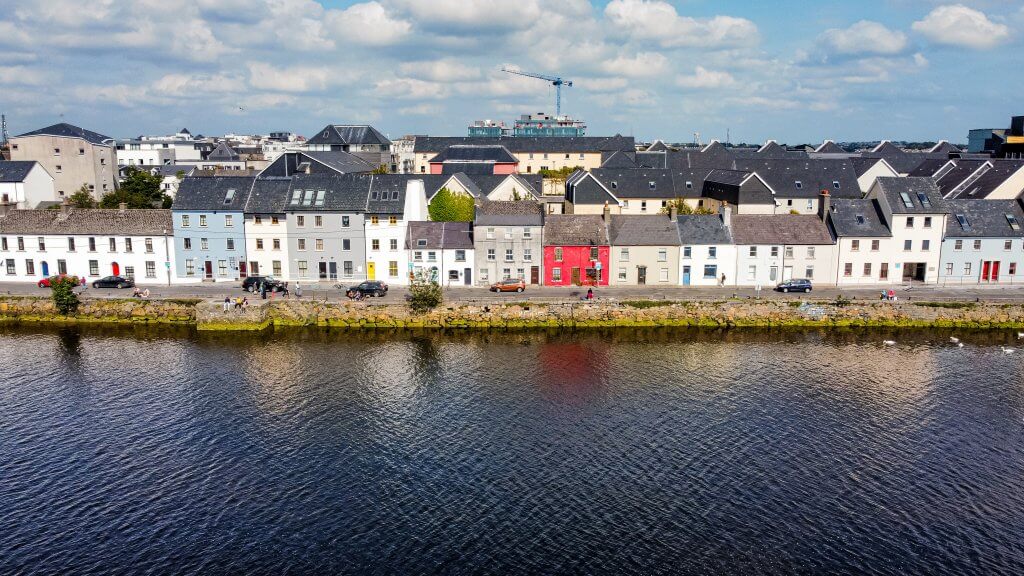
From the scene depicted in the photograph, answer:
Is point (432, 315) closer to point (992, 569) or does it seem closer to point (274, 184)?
point (274, 184)

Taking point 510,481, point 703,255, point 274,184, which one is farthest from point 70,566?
point 703,255

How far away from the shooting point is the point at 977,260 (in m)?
68.6

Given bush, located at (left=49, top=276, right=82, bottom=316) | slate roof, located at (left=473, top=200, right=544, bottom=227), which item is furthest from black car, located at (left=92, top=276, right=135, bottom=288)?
slate roof, located at (left=473, top=200, right=544, bottom=227)

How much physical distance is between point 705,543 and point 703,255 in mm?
39964

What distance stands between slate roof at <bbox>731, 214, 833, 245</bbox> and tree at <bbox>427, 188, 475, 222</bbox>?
84.2 feet

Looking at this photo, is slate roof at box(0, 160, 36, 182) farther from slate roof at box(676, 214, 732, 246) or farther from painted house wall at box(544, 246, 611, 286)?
slate roof at box(676, 214, 732, 246)

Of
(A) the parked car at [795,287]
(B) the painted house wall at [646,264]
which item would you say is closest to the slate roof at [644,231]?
(B) the painted house wall at [646,264]

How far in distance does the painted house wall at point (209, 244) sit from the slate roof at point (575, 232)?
27.4 metres

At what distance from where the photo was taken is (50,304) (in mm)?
63312

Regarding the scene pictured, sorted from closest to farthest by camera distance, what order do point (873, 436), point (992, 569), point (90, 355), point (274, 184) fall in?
point (992, 569), point (873, 436), point (90, 355), point (274, 184)

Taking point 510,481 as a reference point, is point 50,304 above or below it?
above

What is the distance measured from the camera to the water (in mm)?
30062

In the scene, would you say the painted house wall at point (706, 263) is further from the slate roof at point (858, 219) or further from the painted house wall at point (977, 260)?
the painted house wall at point (977, 260)

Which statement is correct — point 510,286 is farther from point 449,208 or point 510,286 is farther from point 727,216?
point 727,216
